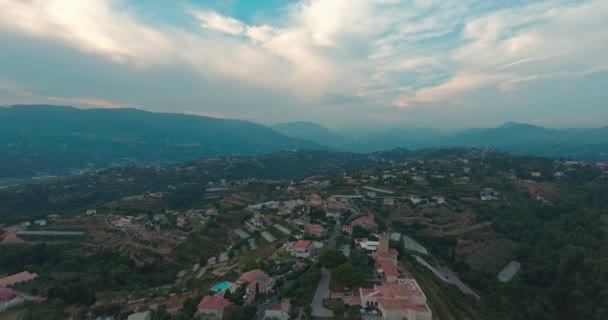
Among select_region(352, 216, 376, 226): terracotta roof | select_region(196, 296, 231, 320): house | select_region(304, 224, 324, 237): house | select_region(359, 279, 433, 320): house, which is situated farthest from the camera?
select_region(352, 216, 376, 226): terracotta roof

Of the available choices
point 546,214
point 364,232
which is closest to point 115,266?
point 364,232

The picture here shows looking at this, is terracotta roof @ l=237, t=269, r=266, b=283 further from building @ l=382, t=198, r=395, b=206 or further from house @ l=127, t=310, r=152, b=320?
building @ l=382, t=198, r=395, b=206

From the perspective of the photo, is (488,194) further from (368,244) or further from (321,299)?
(321,299)

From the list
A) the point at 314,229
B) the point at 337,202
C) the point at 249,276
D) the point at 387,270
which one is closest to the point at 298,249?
the point at 249,276

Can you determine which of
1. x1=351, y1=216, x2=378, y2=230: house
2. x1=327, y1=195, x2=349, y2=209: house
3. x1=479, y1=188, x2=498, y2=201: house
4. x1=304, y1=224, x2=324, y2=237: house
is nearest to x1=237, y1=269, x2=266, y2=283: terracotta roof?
x1=304, y1=224, x2=324, y2=237: house

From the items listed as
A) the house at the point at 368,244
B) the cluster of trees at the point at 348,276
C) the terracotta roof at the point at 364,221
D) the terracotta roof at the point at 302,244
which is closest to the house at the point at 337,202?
the terracotta roof at the point at 364,221

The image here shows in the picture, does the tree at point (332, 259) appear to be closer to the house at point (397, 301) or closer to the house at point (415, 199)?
the house at point (397, 301)
